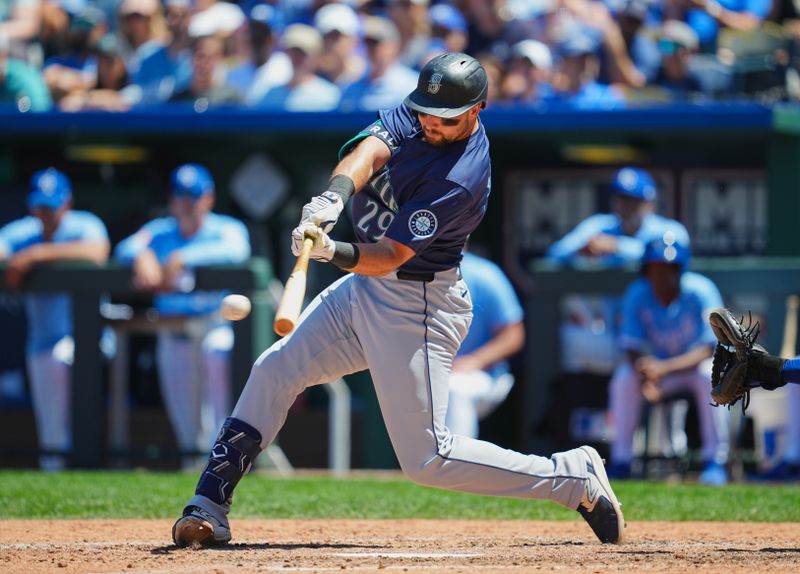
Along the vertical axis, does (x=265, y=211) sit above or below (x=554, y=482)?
above

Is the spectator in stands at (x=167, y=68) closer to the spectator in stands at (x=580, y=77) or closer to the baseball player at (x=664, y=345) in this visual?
the spectator in stands at (x=580, y=77)

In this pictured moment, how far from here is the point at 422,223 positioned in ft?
14.4

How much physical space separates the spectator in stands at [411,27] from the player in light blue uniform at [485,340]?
7.14ft

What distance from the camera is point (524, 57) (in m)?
9.37

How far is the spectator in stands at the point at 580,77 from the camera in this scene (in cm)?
952

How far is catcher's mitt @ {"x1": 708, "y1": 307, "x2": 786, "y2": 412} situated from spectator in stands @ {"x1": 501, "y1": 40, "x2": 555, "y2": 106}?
479 centimetres

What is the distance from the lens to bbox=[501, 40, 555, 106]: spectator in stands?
9.39 metres

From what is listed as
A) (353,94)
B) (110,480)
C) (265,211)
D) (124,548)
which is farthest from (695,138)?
(124,548)

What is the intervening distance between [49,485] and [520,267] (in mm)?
4229

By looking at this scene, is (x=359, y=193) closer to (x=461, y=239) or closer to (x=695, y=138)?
(x=461, y=239)

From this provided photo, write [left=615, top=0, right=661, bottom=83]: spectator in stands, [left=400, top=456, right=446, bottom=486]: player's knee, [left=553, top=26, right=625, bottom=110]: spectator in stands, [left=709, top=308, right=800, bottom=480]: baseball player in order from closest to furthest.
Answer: [left=400, top=456, right=446, bottom=486]: player's knee < [left=709, top=308, right=800, bottom=480]: baseball player < [left=553, top=26, right=625, bottom=110]: spectator in stands < [left=615, top=0, right=661, bottom=83]: spectator in stands

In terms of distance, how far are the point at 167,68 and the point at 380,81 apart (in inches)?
68.5

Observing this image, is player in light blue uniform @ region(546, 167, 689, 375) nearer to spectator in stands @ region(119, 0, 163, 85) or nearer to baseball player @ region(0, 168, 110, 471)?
baseball player @ region(0, 168, 110, 471)

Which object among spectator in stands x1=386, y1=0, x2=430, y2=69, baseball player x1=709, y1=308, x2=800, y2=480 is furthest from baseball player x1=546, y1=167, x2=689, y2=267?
baseball player x1=709, y1=308, x2=800, y2=480
